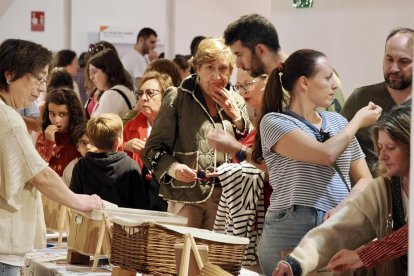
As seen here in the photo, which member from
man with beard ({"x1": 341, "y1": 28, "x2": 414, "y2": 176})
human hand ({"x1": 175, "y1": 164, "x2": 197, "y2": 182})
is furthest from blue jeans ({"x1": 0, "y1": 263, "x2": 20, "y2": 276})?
man with beard ({"x1": 341, "y1": 28, "x2": 414, "y2": 176})

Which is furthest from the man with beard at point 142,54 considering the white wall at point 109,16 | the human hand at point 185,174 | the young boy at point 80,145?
the human hand at point 185,174

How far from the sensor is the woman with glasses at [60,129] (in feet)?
21.7

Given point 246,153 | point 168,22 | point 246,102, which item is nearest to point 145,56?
point 168,22

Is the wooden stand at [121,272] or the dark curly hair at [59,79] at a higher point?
the dark curly hair at [59,79]

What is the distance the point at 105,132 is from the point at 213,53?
101 cm

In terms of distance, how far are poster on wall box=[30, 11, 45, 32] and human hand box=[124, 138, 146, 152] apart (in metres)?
6.61

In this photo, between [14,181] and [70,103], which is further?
[70,103]

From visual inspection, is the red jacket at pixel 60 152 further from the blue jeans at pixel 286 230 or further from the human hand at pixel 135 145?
the blue jeans at pixel 286 230

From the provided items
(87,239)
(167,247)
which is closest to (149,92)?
(87,239)

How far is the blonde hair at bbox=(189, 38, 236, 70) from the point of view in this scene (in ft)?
16.4

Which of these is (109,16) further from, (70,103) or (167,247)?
(167,247)

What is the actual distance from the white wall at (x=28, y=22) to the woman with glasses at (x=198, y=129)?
7366 millimetres

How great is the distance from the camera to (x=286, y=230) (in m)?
3.96

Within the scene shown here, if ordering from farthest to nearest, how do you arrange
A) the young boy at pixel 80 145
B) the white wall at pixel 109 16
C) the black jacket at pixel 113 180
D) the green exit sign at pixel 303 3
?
the white wall at pixel 109 16 → the young boy at pixel 80 145 → the green exit sign at pixel 303 3 → the black jacket at pixel 113 180
